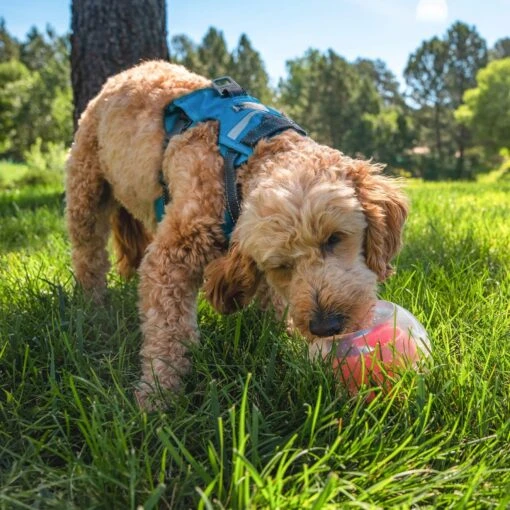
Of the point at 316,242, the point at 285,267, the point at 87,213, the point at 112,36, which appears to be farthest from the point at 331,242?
the point at 112,36

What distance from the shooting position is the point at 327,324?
220 cm

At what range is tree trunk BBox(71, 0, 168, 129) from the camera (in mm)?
4984

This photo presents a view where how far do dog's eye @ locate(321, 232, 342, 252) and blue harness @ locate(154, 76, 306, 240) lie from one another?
18.7 inches

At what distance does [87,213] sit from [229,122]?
145 centimetres

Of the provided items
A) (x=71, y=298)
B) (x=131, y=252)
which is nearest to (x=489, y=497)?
(x=71, y=298)

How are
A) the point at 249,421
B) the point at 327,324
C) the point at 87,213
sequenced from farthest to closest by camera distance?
the point at 87,213, the point at 327,324, the point at 249,421

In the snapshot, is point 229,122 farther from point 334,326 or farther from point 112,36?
point 112,36

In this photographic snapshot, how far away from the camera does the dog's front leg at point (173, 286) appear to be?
244 cm

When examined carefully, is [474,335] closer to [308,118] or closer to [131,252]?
[131,252]

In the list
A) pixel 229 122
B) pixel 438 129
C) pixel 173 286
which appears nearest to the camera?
pixel 173 286

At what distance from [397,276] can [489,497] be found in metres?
1.76

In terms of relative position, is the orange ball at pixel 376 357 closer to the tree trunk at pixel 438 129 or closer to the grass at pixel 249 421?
the grass at pixel 249 421

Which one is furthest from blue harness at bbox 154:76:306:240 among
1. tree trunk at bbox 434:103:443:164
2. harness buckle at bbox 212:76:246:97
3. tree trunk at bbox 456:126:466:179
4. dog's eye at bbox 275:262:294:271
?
tree trunk at bbox 434:103:443:164

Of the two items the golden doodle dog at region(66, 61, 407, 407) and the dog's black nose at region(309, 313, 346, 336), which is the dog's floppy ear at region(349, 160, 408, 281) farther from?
→ the dog's black nose at region(309, 313, 346, 336)
